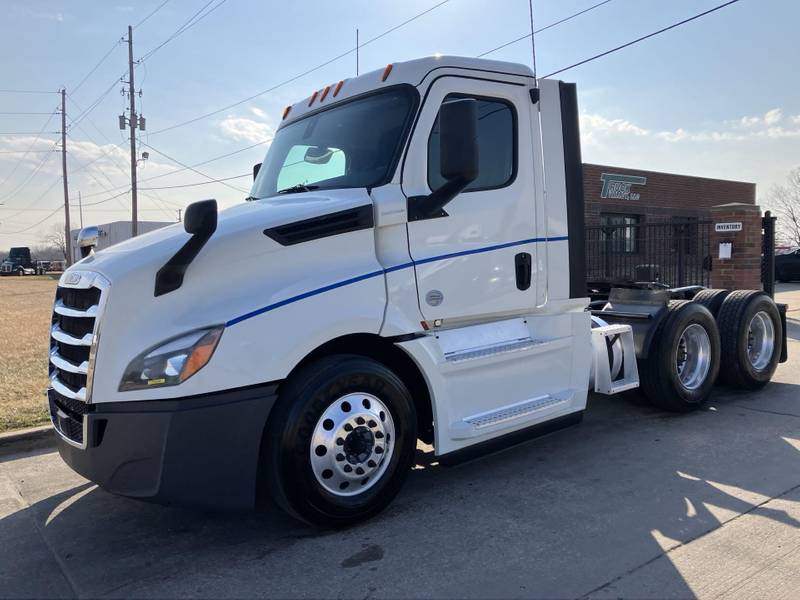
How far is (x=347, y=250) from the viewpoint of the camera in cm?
372

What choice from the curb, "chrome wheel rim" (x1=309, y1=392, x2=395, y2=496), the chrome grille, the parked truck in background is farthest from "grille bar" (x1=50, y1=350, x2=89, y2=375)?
the parked truck in background

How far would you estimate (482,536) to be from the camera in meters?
3.62

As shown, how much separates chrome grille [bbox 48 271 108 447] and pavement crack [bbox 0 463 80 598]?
0.66m

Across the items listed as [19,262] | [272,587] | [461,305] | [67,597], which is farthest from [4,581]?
[19,262]

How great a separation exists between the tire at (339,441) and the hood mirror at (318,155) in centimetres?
147

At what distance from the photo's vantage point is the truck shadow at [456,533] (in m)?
3.16

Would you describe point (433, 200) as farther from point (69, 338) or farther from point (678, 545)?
point (678, 545)

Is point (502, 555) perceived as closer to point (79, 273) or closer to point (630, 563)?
point (630, 563)

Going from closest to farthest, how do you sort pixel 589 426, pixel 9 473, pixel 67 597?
pixel 67 597 → pixel 9 473 → pixel 589 426

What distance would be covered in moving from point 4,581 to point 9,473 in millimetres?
2017

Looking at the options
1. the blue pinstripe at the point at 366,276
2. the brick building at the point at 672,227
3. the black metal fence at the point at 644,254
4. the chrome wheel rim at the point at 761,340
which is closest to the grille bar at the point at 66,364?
the blue pinstripe at the point at 366,276

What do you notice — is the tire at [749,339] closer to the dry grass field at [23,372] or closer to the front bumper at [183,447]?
the front bumper at [183,447]

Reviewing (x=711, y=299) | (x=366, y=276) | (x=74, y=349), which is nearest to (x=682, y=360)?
(x=711, y=299)

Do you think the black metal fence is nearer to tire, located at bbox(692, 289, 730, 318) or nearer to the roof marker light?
tire, located at bbox(692, 289, 730, 318)
